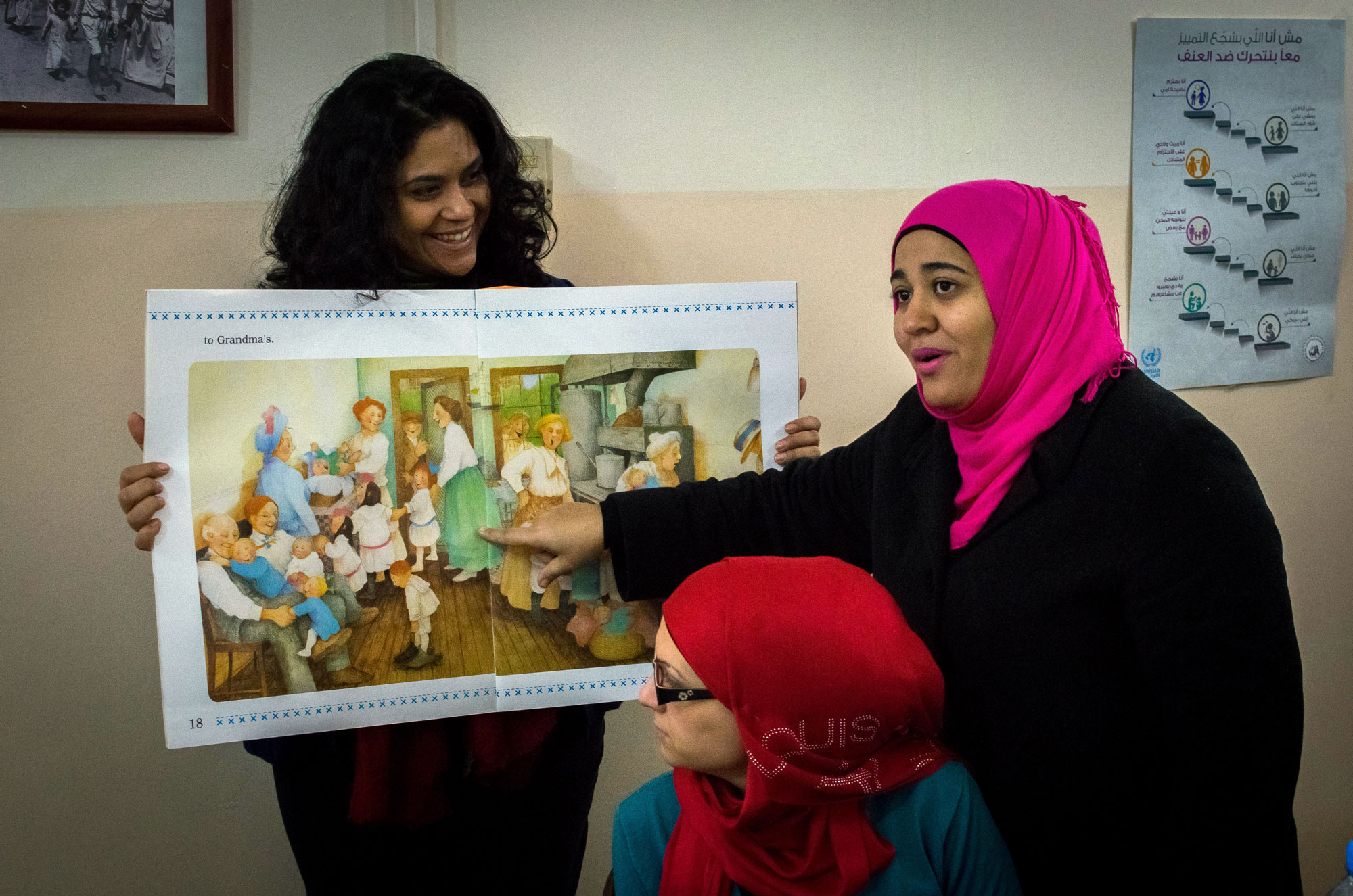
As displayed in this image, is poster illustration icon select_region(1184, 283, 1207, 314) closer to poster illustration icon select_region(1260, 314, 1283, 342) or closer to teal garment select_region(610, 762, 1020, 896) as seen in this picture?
poster illustration icon select_region(1260, 314, 1283, 342)

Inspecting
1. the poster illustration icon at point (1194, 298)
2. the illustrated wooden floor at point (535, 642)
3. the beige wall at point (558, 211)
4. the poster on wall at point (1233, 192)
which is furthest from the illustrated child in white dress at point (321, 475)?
the poster illustration icon at point (1194, 298)

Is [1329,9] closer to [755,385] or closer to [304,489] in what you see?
[755,385]

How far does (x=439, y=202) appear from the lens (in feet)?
3.88

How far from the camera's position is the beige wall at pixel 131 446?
5.07 ft

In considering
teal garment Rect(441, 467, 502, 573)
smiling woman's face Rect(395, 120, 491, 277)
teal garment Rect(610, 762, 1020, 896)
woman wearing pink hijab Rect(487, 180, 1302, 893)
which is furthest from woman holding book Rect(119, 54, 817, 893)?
teal garment Rect(610, 762, 1020, 896)

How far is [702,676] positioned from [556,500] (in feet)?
1.31

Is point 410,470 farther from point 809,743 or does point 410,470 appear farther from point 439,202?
point 809,743

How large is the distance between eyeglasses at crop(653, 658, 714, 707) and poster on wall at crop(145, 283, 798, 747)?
30 cm

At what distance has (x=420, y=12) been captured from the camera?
154 centimetres

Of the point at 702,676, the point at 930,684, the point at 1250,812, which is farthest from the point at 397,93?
the point at 1250,812

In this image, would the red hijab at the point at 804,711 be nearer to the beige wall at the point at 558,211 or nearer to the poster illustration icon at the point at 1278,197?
the beige wall at the point at 558,211

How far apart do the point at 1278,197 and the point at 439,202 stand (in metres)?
1.76

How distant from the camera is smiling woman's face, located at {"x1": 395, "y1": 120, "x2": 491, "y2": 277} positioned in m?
1.17

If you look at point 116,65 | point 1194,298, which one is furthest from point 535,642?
point 1194,298
